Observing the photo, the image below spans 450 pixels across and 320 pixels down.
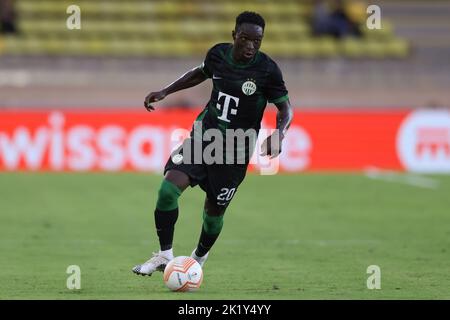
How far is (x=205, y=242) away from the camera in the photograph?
9.67m

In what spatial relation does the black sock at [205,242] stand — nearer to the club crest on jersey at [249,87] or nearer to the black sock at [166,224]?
the black sock at [166,224]

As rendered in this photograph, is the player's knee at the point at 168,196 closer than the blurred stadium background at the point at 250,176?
Yes

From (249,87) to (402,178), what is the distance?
13.7 m

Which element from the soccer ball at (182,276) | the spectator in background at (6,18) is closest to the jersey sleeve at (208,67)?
the soccer ball at (182,276)

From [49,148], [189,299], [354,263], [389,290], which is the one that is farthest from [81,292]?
[49,148]

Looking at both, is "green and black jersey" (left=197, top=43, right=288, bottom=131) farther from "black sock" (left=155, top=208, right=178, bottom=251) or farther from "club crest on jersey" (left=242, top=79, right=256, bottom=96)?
"black sock" (left=155, top=208, right=178, bottom=251)

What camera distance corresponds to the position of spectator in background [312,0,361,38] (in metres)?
30.1

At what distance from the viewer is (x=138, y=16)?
30.1 meters

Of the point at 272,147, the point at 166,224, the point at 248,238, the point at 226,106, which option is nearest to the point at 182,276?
the point at 166,224

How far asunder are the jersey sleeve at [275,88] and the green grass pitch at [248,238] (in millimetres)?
1645

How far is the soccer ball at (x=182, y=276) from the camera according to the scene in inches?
346

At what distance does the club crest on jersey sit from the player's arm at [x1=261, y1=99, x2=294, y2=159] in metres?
0.29

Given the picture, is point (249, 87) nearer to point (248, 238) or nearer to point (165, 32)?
point (248, 238)

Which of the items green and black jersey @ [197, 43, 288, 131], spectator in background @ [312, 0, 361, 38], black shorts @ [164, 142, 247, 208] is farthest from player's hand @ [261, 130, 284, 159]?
spectator in background @ [312, 0, 361, 38]
